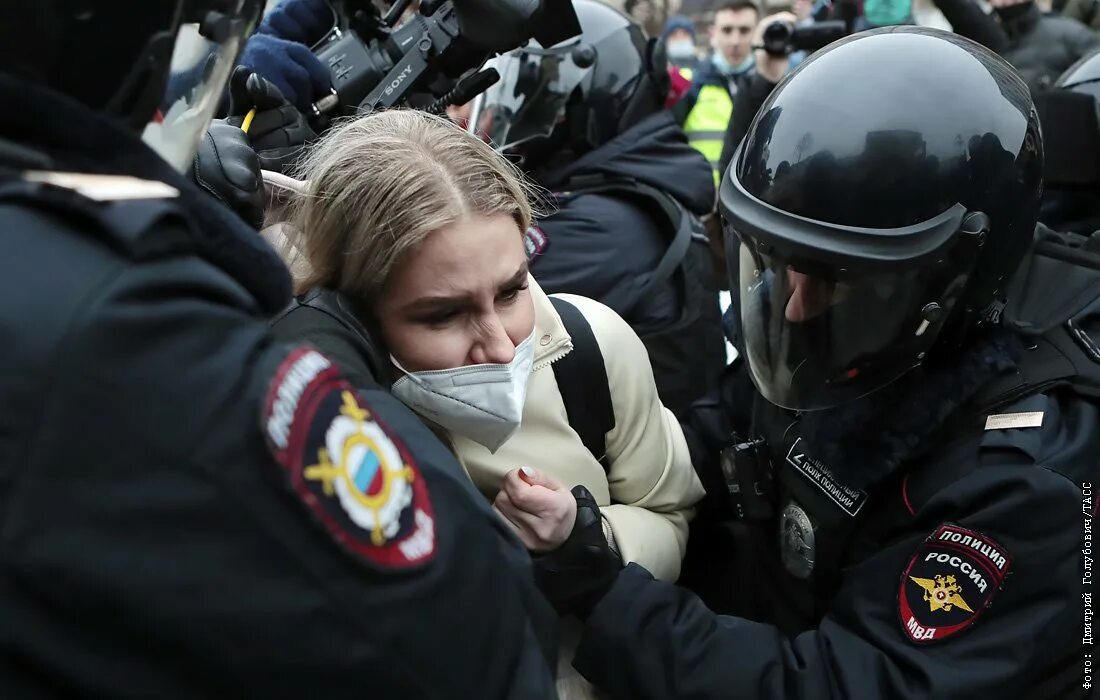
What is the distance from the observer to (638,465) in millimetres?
1615

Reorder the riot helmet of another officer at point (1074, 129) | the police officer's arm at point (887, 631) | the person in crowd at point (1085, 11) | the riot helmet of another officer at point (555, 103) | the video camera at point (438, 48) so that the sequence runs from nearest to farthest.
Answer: the police officer's arm at point (887, 631), the video camera at point (438, 48), the riot helmet of another officer at point (1074, 129), the riot helmet of another officer at point (555, 103), the person in crowd at point (1085, 11)

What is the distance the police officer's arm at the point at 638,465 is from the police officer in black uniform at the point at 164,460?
0.86 meters

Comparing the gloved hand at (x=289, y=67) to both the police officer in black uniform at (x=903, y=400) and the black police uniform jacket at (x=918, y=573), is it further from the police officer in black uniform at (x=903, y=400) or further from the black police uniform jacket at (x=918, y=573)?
the black police uniform jacket at (x=918, y=573)

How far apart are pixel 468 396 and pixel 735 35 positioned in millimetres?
5097

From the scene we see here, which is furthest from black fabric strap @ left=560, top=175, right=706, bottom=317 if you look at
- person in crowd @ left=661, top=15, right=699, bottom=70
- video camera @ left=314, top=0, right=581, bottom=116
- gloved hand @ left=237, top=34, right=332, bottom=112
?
person in crowd @ left=661, top=15, right=699, bottom=70

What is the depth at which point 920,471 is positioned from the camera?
4.86ft

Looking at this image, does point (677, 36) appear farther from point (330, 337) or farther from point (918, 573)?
point (330, 337)

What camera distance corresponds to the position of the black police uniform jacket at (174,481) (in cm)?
55

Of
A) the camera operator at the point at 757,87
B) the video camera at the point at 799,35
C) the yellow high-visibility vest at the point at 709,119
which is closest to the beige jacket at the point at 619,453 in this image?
the video camera at the point at 799,35

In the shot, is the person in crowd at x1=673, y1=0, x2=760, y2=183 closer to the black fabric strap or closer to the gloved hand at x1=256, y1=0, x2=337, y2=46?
the black fabric strap

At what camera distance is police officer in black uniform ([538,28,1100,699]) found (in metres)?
1.34

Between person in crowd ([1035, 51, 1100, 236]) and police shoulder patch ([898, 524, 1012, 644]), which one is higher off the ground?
police shoulder patch ([898, 524, 1012, 644])

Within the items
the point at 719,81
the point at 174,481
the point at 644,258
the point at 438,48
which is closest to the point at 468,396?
the point at 174,481

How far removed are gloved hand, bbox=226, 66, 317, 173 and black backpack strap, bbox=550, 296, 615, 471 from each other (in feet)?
1.91
